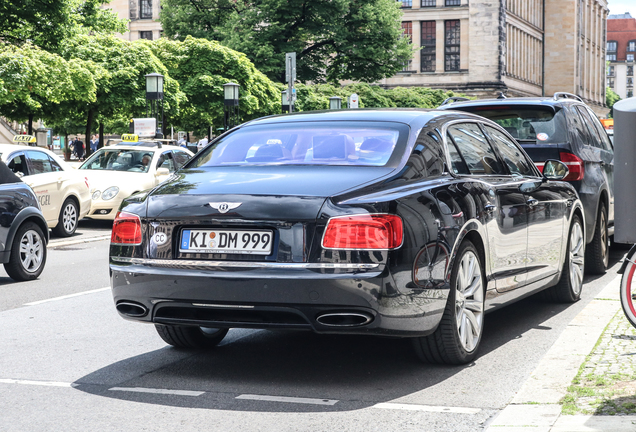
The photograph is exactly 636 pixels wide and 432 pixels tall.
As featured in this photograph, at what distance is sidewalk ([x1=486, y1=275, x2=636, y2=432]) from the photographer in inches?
170

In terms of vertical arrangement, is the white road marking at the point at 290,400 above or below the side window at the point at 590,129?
below

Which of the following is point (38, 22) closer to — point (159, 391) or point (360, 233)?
point (159, 391)

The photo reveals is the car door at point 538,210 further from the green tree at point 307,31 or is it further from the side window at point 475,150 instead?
the green tree at point 307,31

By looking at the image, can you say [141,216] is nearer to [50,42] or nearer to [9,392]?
[9,392]

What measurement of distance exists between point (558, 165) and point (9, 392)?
454cm

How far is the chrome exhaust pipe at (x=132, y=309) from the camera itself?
212 inches

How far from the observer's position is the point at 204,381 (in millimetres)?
5504

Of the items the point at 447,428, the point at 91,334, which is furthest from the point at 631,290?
the point at 91,334

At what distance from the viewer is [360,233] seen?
196 inches

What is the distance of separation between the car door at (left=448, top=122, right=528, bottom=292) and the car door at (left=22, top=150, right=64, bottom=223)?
10.2 metres

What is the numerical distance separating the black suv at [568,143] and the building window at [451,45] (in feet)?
259

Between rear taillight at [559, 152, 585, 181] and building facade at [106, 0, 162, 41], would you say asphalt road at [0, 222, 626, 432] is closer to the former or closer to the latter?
rear taillight at [559, 152, 585, 181]

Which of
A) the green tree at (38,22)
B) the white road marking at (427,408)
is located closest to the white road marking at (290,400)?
the white road marking at (427,408)

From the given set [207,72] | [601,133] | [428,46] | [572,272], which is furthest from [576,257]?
[428,46]
